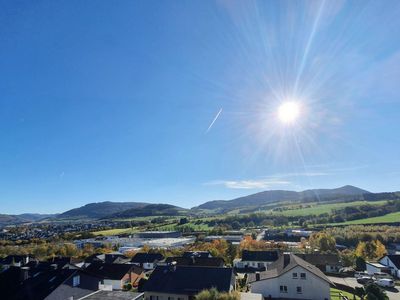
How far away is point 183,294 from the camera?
33.2 m

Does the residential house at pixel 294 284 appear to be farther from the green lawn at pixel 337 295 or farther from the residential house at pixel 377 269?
the residential house at pixel 377 269

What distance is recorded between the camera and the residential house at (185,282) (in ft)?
110

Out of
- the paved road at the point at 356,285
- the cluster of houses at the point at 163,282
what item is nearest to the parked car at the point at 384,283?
the paved road at the point at 356,285

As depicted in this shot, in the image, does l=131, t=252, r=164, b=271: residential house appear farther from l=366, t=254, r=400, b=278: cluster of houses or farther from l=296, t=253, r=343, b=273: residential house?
l=366, t=254, r=400, b=278: cluster of houses

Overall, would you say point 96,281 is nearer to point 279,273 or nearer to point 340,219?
point 279,273

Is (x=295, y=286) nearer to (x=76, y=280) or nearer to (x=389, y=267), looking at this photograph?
(x=76, y=280)

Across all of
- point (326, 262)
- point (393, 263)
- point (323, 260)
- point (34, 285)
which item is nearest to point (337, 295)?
point (393, 263)

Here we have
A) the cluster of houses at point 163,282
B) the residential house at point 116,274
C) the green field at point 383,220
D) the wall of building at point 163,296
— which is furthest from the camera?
the green field at point 383,220

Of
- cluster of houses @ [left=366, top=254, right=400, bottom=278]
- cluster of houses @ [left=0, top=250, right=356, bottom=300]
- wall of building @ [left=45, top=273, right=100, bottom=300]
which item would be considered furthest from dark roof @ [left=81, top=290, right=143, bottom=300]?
cluster of houses @ [left=366, top=254, right=400, bottom=278]

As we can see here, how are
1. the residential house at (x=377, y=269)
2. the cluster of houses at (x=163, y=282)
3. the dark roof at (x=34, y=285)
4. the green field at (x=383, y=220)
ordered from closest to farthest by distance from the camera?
the dark roof at (x=34, y=285)
the cluster of houses at (x=163, y=282)
the residential house at (x=377, y=269)
the green field at (x=383, y=220)

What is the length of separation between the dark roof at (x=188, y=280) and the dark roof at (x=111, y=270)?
48.3 ft

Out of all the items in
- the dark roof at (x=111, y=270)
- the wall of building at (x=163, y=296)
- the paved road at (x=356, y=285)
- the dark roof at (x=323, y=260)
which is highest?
the dark roof at (x=111, y=270)

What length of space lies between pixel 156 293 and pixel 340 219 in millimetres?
128232

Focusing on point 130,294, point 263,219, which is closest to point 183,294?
point 130,294
